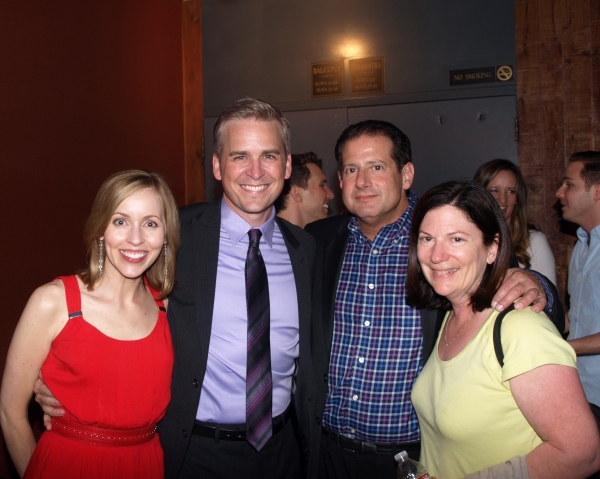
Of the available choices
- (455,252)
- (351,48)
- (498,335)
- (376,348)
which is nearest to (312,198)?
(351,48)

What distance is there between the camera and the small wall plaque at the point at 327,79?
457 cm

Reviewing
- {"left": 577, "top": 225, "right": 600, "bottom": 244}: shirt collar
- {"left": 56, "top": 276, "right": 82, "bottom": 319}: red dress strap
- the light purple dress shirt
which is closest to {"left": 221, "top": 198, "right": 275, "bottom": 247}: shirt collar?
the light purple dress shirt

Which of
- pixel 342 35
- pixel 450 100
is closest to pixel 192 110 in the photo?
pixel 342 35

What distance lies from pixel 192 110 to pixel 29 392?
3.63 metres

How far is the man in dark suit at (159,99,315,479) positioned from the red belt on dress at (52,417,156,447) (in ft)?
0.56

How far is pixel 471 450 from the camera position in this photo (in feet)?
5.04

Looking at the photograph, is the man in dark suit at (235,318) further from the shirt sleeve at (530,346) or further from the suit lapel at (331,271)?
the shirt sleeve at (530,346)

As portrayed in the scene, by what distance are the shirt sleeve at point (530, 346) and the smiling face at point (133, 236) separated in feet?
4.04

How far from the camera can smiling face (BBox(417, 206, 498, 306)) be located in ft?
5.43

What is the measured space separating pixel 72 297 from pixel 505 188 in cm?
305

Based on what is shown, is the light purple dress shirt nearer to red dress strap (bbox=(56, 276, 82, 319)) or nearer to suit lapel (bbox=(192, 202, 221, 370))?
suit lapel (bbox=(192, 202, 221, 370))

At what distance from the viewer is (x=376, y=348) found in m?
2.09

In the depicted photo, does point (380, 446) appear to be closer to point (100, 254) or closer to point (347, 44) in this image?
point (100, 254)

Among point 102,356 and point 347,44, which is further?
point 347,44
